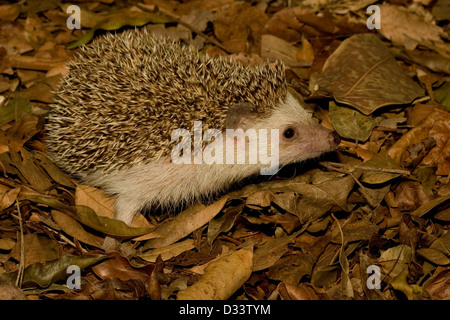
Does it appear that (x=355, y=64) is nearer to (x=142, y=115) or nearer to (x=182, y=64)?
(x=182, y=64)

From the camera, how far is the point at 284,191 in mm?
5203

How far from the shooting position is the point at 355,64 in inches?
241

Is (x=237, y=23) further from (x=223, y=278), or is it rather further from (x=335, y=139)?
(x=223, y=278)

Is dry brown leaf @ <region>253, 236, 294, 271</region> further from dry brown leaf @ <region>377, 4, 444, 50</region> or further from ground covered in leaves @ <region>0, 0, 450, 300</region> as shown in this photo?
dry brown leaf @ <region>377, 4, 444, 50</region>

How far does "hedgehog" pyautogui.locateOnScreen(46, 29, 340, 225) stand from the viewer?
5.00m

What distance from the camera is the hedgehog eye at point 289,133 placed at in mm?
5410

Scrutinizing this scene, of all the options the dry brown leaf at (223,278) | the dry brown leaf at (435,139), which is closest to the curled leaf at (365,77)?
the dry brown leaf at (435,139)

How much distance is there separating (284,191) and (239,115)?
2.80ft

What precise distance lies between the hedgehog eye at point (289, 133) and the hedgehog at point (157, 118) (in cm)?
1

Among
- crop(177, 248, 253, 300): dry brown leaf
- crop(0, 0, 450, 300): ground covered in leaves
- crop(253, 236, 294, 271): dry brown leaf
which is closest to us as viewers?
crop(177, 248, 253, 300): dry brown leaf

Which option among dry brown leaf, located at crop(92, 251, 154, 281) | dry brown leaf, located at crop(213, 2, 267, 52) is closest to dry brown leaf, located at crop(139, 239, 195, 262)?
dry brown leaf, located at crop(92, 251, 154, 281)

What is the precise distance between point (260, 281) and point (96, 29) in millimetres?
3776

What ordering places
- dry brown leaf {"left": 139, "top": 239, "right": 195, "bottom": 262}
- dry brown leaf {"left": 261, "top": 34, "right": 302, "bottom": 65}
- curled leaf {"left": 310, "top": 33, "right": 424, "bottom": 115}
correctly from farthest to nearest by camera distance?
dry brown leaf {"left": 261, "top": 34, "right": 302, "bottom": 65}
curled leaf {"left": 310, "top": 33, "right": 424, "bottom": 115}
dry brown leaf {"left": 139, "top": 239, "right": 195, "bottom": 262}
